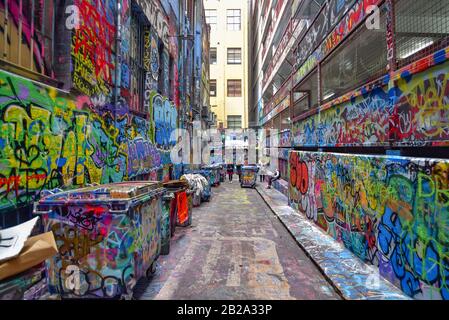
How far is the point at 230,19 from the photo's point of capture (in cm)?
4312

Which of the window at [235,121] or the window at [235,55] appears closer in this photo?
the window at [235,121]

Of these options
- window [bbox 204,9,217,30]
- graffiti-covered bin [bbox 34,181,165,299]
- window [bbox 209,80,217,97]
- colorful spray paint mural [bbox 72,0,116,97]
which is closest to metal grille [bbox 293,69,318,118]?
colorful spray paint mural [bbox 72,0,116,97]

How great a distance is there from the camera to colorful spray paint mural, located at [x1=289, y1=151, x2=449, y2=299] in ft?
12.3

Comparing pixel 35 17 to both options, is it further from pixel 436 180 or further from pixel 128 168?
pixel 436 180

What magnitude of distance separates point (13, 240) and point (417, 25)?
6.62m

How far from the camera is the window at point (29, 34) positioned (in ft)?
14.3

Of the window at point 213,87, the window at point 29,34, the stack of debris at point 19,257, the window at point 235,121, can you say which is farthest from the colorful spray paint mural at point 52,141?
the window at point 213,87

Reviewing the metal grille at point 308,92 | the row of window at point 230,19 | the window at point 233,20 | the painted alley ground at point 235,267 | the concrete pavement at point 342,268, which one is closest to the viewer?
the concrete pavement at point 342,268

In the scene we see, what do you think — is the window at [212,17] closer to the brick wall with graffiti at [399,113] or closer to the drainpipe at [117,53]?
the drainpipe at [117,53]

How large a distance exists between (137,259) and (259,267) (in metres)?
2.53

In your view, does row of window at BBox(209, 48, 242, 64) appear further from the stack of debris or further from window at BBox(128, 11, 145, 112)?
the stack of debris

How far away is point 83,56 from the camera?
6.09 metres

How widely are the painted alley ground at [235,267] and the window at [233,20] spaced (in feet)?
128
